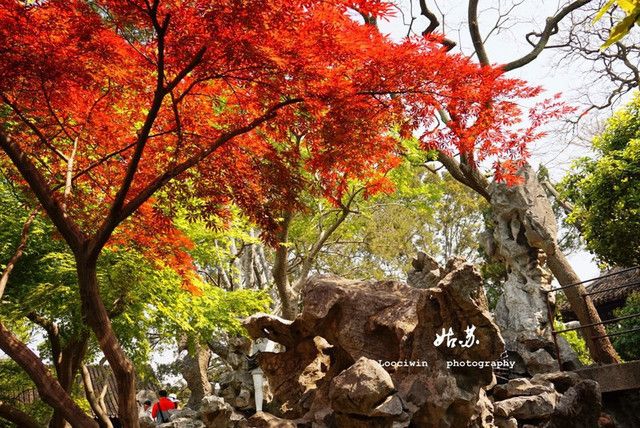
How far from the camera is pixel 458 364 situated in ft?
19.1

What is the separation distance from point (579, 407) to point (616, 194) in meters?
3.96

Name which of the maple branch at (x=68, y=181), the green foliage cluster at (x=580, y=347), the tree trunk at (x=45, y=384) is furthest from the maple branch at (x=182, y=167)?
the green foliage cluster at (x=580, y=347)

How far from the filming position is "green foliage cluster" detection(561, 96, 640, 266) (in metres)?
9.11

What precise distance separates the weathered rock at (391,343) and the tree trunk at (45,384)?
2.37 metres

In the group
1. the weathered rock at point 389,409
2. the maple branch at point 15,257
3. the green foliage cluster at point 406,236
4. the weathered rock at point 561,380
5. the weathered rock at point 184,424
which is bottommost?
the weathered rock at point 389,409

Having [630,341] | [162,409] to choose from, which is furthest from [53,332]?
[630,341]

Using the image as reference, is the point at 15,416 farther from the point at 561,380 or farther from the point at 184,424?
the point at 561,380

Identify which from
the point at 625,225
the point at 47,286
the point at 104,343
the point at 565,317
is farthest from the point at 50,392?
the point at 565,317

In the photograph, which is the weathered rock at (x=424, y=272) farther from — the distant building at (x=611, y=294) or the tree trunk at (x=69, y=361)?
the distant building at (x=611, y=294)

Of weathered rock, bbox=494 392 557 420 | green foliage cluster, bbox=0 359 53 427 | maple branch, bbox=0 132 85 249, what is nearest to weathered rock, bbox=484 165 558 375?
weathered rock, bbox=494 392 557 420

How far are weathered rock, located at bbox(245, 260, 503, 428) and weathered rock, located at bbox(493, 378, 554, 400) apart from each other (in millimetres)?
1149

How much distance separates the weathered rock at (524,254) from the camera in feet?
31.2

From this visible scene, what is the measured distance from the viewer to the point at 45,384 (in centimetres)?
514

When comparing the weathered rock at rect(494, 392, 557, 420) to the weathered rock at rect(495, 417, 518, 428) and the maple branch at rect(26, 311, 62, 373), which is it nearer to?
the weathered rock at rect(495, 417, 518, 428)
